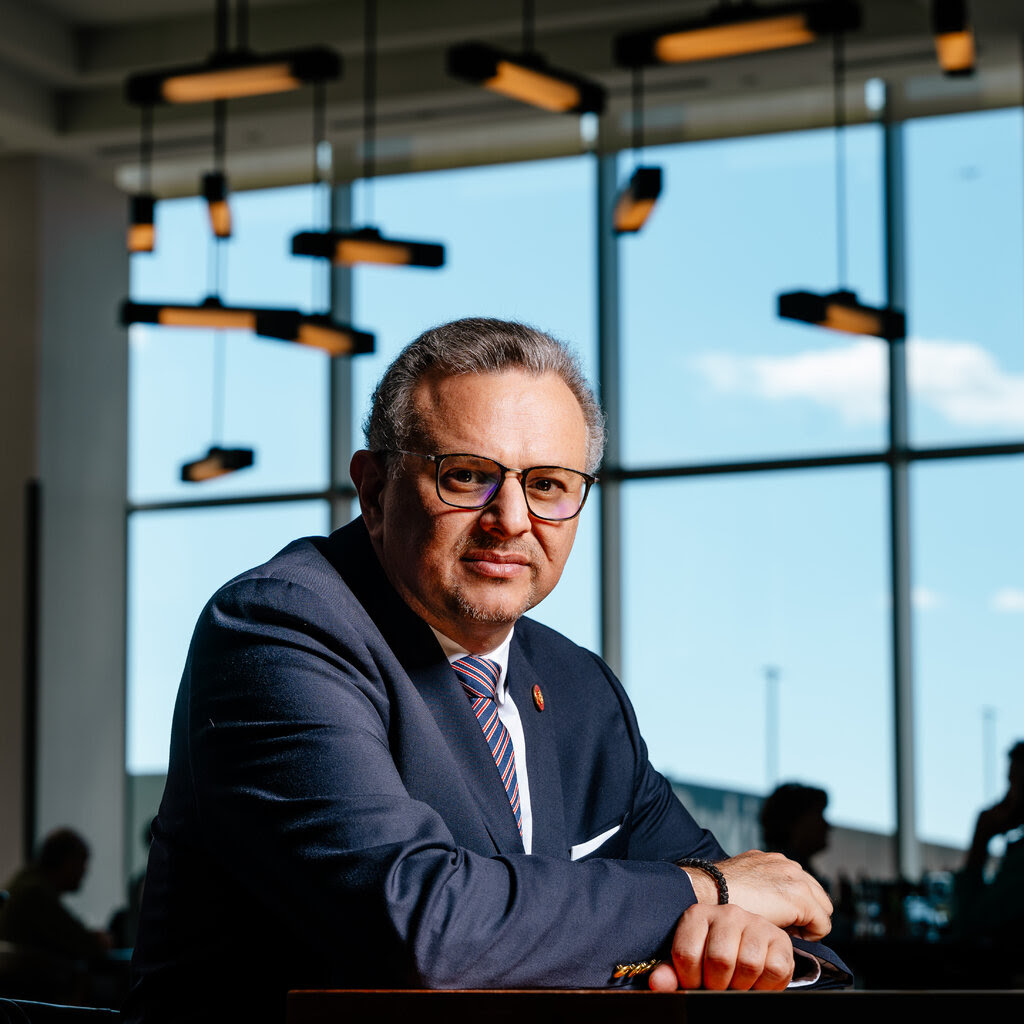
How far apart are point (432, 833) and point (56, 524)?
8.62m

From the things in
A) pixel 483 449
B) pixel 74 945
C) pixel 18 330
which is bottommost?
Answer: pixel 74 945

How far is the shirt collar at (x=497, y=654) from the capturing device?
1.73 meters

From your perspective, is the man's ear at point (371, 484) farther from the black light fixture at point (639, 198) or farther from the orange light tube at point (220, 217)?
the orange light tube at point (220, 217)

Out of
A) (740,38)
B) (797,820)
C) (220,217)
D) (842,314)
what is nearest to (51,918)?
(797,820)

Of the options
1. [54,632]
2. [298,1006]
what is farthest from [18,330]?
[298,1006]

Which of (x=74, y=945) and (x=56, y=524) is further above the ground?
(x=56, y=524)

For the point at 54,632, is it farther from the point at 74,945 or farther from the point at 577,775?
the point at 577,775

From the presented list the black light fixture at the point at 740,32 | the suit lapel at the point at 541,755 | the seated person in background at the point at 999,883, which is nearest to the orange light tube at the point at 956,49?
the black light fixture at the point at 740,32

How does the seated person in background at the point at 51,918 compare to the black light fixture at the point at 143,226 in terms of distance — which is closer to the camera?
the seated person in background at the point at 51,918

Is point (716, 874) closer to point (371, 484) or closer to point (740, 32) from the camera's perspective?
point (371, 484)

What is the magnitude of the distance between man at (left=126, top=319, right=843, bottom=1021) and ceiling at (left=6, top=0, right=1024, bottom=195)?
6.81 metres

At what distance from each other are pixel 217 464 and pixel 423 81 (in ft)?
8.94

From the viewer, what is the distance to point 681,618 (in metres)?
8.44

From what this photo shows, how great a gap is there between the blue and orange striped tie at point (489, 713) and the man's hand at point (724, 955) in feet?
1.15
